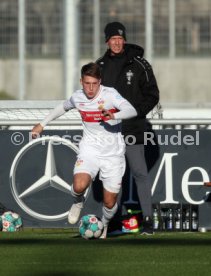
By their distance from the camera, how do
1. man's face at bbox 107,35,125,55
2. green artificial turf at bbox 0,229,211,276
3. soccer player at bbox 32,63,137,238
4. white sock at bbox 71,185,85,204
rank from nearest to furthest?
green artificial turf at bbox 0,229,211,276
soccer player at bbox 32,63,137,238
white sock at bbox 71,185,85,204
man's face at bbox 107,35,125,55

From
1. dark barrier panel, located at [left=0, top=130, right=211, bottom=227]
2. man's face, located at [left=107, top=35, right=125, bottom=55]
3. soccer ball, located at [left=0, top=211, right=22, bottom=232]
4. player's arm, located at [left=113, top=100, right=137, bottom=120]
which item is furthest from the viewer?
dark barrier panel, located at [left=0, top=130, right=211, bottom=227]

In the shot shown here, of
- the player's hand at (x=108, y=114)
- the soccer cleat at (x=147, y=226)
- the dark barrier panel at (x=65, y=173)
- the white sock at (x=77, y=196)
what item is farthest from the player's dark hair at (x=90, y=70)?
the dark barrier panel at (x=65, y=173)

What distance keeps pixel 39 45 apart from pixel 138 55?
453 inches

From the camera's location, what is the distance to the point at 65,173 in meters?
14.2

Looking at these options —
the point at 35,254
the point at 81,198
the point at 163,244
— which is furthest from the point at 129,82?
the point at 35,254

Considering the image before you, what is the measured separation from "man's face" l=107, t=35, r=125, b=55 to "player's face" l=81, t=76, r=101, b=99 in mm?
657

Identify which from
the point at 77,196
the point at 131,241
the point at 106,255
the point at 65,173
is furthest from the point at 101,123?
the point at 106,255

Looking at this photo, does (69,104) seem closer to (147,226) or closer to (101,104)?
(101,104)

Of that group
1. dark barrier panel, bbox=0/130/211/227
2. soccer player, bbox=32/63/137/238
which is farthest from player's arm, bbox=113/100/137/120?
dark barrier panel, bbox=0/130/211/227

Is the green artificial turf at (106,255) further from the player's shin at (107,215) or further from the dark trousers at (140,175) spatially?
the dark trousers at (140,175)

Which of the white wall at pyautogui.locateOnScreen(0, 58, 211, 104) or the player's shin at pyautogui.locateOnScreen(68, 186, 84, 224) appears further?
the white wall at pyautogui.locateOnScreen(0, 58, 211, 104)

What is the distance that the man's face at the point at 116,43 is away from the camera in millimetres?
13023

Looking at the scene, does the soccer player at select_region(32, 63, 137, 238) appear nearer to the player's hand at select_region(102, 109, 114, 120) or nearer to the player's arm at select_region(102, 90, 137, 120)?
the player's arm at select_region(102, 90, 137, 120)

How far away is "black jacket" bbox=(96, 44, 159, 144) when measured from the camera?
13.2 metres
